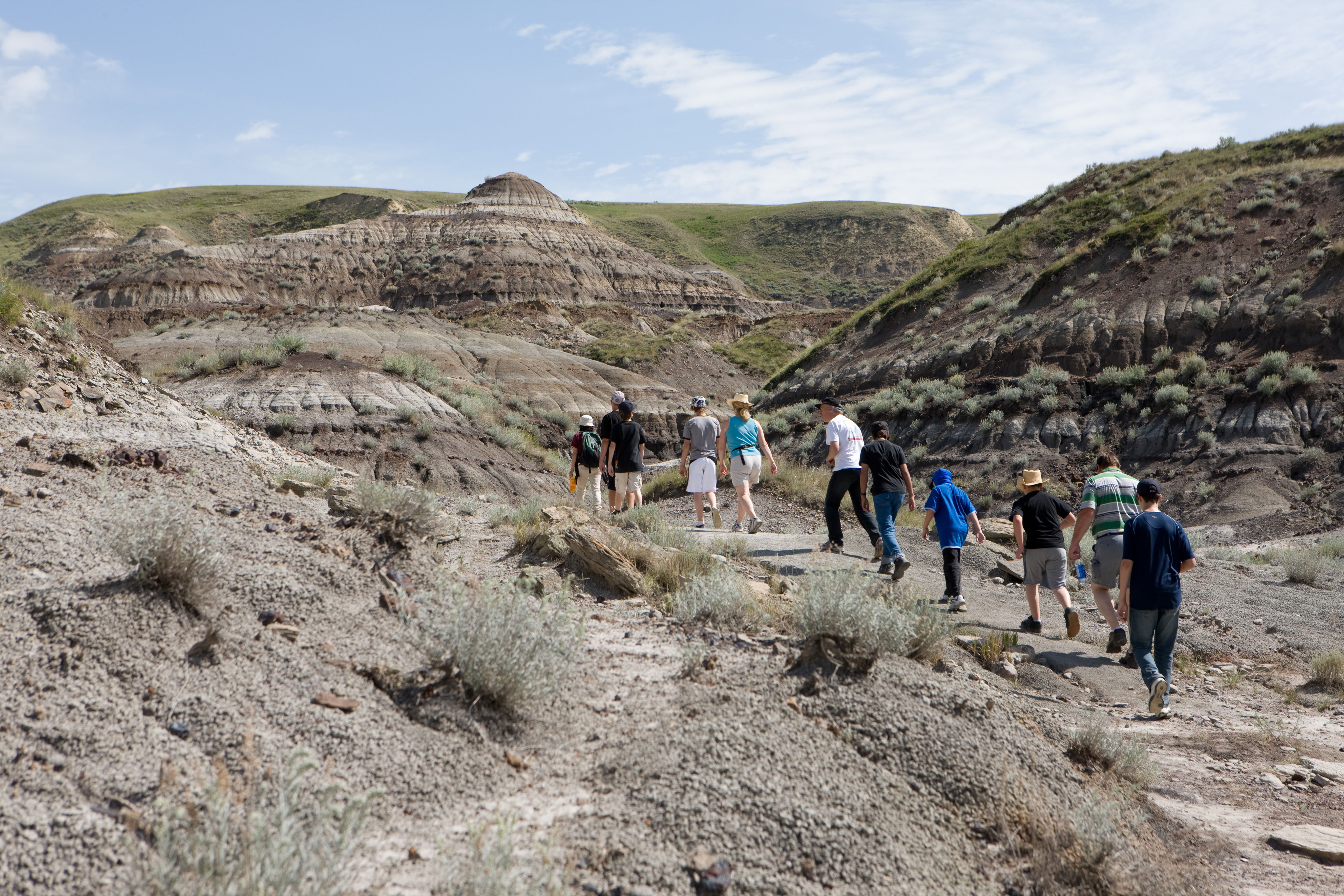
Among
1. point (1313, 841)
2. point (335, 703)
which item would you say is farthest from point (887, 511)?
point (335, 703)

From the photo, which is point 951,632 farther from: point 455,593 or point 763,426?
point 763,426

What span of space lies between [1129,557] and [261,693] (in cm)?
615

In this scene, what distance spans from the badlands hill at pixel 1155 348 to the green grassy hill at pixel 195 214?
83058 mm

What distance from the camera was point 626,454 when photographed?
10555 mm

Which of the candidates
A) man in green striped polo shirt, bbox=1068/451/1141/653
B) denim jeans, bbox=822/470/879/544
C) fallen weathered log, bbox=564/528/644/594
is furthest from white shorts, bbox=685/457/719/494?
man in green striped polo shirt, bbox=1068/451/1141/653

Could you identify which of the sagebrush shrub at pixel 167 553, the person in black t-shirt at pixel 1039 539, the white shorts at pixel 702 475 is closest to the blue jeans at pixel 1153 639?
the person in black t-shirt at pixel 1039 539

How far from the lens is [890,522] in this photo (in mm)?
8836

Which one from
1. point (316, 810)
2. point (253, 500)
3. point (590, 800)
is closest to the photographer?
point (316, 810)

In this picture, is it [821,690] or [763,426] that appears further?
[763,426]

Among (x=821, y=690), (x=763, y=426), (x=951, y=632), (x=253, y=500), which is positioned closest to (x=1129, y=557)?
(x=951, y=632)

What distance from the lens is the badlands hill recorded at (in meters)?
18.3

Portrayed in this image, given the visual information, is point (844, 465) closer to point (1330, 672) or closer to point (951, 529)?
point (951, 529)

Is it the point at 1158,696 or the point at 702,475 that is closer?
the point at 1158,696

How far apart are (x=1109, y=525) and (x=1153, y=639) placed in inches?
53.8
